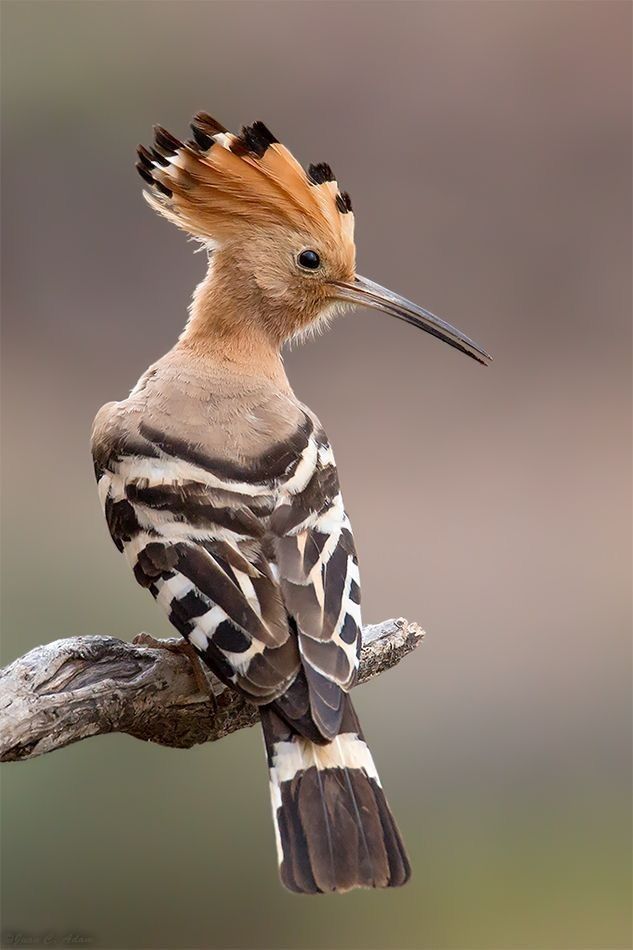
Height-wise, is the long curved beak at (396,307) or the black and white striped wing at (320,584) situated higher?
the long curved beak at (396,307)

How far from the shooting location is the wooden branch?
201 centimetres

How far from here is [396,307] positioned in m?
2.74

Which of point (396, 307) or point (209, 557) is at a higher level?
point (396, 307)

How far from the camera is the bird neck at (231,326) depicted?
2613 mm

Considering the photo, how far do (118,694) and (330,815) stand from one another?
1.21 ft

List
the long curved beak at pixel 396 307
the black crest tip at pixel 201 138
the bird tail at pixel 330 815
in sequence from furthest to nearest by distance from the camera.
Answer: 1. the long curved beak at pixel 396 307
2. the black crest tip at pixel 201 138
3. the bird tail at pixel 330 815

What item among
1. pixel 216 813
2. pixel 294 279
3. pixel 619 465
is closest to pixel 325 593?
pixel 294 279

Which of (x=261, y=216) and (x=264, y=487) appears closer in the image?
(x=264, y=487)

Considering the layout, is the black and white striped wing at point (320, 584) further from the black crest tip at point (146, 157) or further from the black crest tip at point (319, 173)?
the black crest tip at point (146, 157)

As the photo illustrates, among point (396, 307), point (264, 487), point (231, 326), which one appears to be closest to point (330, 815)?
point (264, 487)

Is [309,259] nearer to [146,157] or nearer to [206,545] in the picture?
[146,157]

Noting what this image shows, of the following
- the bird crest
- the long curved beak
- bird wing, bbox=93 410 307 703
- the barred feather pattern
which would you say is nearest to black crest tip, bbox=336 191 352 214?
the bird crest

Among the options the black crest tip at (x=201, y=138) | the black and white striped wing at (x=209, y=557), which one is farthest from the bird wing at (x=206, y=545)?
the black crest tip at (x=201, y=138)

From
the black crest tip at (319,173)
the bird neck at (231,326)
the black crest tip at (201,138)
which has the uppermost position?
the black crest tip at (201,138)
